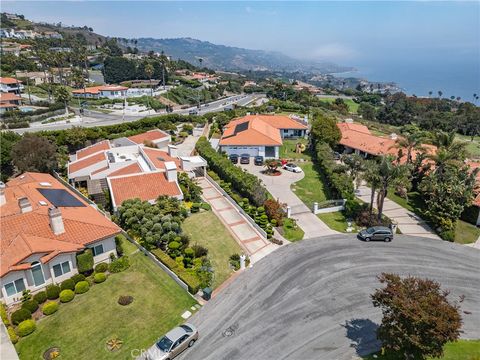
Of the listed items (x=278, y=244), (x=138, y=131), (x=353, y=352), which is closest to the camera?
(x=353, y=352)

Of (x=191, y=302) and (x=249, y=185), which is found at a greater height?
(x=249, y=185)

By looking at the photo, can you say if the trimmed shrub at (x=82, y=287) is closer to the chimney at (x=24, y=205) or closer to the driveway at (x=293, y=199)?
the chimney at (x=24, y=205)

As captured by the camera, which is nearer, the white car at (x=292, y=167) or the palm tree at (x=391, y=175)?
the palm tree at (x=391, y=175)

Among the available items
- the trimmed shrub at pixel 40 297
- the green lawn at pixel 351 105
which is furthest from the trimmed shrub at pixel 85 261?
the green lawn at pixel 351 105

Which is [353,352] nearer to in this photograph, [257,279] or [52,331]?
[257,279]

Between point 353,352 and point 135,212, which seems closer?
point 353,352

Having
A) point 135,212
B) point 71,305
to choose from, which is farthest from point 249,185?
point 71,305

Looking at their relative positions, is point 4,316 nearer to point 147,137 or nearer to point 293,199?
point 293,199
